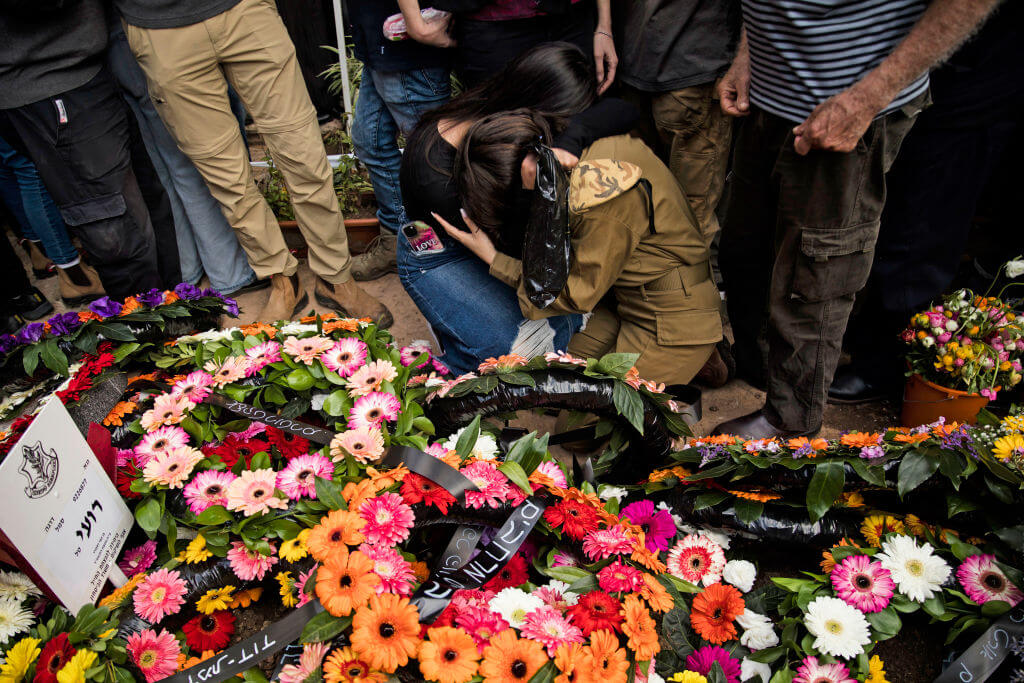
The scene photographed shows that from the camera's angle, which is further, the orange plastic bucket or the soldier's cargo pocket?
the orange plastic bucket

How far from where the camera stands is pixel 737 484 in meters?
1.43

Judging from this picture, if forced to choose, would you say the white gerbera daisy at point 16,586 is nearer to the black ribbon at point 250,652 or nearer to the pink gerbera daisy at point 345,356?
the black ribbon at point 250,652

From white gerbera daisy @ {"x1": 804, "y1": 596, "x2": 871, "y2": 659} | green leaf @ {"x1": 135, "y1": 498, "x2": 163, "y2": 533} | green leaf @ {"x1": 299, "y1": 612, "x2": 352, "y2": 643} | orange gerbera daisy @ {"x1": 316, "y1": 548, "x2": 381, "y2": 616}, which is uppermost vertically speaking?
orange gerbera daisy @ {"x1": 316, "y1": 548, "x2": 381, "y2": 616}

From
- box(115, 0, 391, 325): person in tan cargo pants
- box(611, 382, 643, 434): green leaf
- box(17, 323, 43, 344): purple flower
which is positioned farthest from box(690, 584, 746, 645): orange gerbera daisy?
box(115, 0, 391, 325): person in tan cargo pants

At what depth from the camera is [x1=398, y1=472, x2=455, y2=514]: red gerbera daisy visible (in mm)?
1205

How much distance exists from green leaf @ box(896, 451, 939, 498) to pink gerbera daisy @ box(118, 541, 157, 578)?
1.51m

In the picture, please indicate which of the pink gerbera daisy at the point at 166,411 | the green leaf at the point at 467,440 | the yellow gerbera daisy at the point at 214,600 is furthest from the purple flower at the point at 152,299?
the green leaf at the point at 467,440

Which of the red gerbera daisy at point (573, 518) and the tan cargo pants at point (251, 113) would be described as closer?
the red gerbera daisy at point (573, 518)

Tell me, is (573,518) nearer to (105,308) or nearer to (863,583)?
(863,583)

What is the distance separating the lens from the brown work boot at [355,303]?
3.27 m

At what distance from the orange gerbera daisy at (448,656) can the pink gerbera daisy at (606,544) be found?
28 centimetres

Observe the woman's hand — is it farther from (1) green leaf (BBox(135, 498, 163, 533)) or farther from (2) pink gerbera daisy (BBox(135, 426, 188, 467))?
(1) green leaf (BBox(135, 498, 163, 533))

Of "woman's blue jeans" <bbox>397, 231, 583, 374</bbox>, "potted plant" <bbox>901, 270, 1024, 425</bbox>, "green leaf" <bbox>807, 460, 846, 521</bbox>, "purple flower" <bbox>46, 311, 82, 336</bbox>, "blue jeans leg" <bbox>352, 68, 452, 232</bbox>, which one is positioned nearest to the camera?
"green leaf" <bbox>807, 460, 846, 521</bbox>

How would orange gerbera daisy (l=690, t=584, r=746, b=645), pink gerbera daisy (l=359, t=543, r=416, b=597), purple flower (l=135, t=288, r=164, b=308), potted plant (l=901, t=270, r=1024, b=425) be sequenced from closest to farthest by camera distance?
pink gerbera daisy (l=359, t=543, r=416, b=597) → orange gerbera daisy (l=690, t=584, r=746, b=645) → purple flower (l=135, t=288, r=164, b=308) → potted plant (l=901, t=270, r=1024, b=425)
